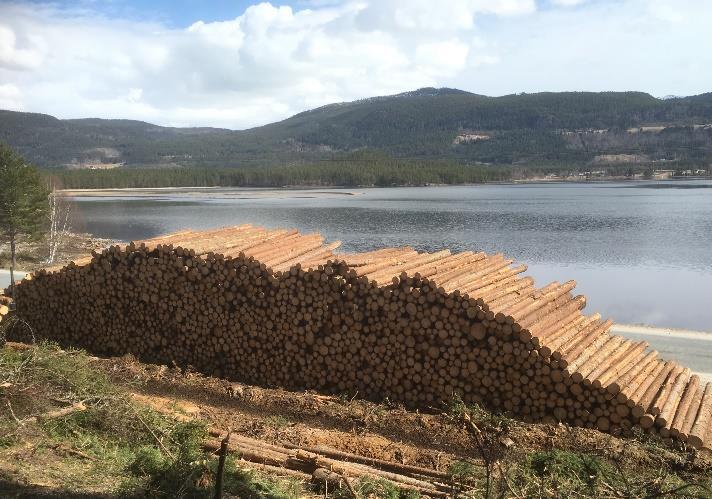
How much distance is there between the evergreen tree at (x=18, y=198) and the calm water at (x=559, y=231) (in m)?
15.8

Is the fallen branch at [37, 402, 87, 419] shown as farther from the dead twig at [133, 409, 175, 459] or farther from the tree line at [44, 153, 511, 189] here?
the tree line at [44, 153, 511, 189]

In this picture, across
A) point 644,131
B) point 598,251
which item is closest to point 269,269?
point 598,251

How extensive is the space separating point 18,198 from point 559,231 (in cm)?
3206

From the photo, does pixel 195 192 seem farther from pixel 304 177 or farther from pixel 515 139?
pixel 515 139

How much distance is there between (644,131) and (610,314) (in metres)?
144

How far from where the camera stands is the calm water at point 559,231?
2448cm

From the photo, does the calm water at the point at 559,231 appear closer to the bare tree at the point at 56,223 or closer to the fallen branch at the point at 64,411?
the bare tree at the point at 56,223

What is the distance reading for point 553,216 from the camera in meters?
52.2

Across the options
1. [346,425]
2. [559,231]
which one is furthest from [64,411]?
[559,231]

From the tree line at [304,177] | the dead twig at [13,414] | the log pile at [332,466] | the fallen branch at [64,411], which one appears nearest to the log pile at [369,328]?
the log pile at [332,466]

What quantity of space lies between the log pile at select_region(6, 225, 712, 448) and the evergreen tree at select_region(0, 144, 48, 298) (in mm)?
15323

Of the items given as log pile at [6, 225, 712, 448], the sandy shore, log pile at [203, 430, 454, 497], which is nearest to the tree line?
the sandy shore

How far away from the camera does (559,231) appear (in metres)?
42.4

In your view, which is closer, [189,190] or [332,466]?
[332,466]
